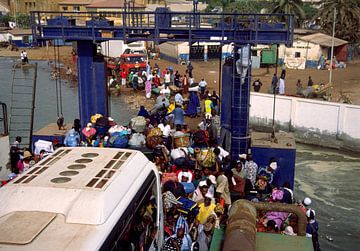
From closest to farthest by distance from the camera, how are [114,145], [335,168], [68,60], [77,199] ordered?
[77,199]
[114,145]
[335,168]
[68,60]

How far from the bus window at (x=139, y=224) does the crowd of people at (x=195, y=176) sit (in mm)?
1245

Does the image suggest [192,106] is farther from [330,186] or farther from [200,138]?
[200,138]

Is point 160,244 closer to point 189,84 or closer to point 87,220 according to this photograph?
point 87,220

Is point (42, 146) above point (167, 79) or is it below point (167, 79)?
below

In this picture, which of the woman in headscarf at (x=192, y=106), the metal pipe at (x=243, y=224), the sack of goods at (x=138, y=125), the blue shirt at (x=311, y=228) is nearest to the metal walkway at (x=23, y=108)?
the sack of goods at (x=138, y=125)

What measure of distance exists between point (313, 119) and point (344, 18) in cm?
2488

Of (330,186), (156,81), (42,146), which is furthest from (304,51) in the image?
(42,146)

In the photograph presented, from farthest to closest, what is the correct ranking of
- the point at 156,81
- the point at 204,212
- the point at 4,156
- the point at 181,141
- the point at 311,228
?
1. the point at 156,81
2. the point at 181,141
3. the point at 4,156
4. the point at 311,228
5. the point at 204,212

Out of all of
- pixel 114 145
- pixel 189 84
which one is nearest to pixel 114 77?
pixel 189 84

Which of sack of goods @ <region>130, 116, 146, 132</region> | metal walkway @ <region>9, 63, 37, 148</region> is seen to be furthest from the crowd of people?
metal walkway @ <region>9, 63, 37, 148</region>

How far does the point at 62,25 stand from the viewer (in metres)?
13.7

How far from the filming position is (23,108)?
2377 centimetres

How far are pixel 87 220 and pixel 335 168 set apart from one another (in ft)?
47.3

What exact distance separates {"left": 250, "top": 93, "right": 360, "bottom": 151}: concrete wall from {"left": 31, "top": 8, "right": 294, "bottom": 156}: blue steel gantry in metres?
6.28
